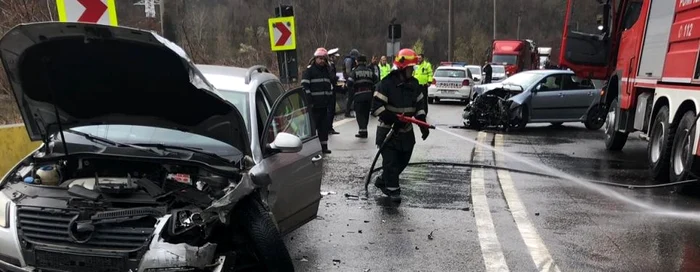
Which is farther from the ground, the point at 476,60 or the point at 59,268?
the point at 59,268

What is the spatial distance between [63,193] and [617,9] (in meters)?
10.9

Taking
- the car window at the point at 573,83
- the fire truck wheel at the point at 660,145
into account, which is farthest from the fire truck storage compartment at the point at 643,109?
the car window at the point at 573,83

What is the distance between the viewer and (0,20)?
10.5 meters

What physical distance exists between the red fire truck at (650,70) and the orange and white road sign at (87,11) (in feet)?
21.8

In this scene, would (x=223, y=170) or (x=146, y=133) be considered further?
(x=146, y=133)

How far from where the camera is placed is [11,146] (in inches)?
257

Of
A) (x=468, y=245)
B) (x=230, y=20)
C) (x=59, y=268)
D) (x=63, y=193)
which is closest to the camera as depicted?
(x=59, y=268)

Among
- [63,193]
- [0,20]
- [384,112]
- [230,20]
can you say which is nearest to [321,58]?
[384,112]

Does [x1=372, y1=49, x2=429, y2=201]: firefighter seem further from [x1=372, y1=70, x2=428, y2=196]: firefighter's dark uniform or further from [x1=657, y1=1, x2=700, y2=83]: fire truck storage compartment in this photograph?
[x1=657, y1=1, x2=700, y2=83]: fire truck storage compartment

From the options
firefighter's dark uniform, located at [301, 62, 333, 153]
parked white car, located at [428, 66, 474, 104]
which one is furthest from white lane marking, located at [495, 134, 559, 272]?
parked white car, located at [428, 66, 474, 104]

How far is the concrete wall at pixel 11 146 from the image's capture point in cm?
643

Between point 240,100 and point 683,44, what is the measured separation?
6023 millimetres

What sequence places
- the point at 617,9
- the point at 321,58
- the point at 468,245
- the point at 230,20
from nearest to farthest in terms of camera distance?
the point at 468,245 < the point at 321,58 < the point at 617,9 < the point at 230,20

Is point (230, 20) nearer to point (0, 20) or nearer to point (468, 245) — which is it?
point (0, 20)
